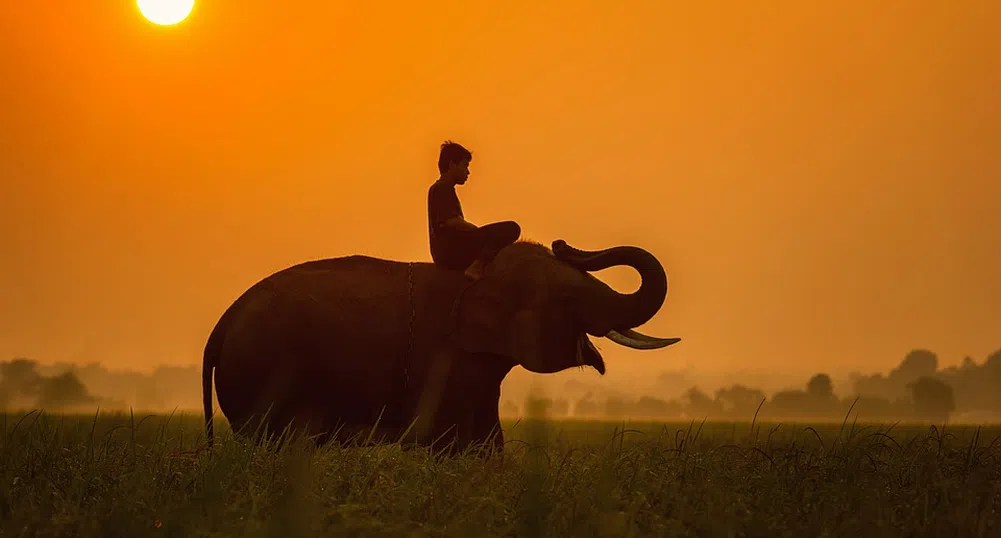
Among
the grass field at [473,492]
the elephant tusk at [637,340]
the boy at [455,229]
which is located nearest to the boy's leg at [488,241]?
the boy at [455,229]

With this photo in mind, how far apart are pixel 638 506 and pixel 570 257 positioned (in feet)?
14.5

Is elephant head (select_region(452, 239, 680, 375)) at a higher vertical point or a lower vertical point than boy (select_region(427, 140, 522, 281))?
lower

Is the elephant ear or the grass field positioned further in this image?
the elephant ear

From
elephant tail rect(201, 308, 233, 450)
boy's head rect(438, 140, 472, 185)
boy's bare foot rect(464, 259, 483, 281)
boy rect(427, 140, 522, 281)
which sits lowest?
elephant tail rect(201, 308, 233, 450)

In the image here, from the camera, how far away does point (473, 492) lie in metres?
6.89

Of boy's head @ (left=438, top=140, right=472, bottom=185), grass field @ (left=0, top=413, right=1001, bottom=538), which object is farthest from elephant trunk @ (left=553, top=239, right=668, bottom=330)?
grass field @ (left=0, top=413, right=1001, bottom=538)

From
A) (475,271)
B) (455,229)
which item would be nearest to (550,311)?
(475,271)

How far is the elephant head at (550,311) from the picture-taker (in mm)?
10219

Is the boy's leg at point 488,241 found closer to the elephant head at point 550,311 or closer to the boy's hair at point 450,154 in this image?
the elephant head at point 550,311

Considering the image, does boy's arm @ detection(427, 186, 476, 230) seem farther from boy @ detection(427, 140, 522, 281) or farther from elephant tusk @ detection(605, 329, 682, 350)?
elephant tusk @ detection(605, 329, 682, 350)

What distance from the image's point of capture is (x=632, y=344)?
10.5 meters

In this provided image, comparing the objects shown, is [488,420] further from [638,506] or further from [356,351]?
[638,506]

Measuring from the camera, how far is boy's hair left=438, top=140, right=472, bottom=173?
10477 millimetres

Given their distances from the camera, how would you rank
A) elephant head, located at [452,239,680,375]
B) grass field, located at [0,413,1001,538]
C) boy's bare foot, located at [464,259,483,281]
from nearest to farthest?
grass field, located at [0,413,1001,538], elephant head, located at [452,239,680,375], boy's bare foot, located at [464,259,483,281]
